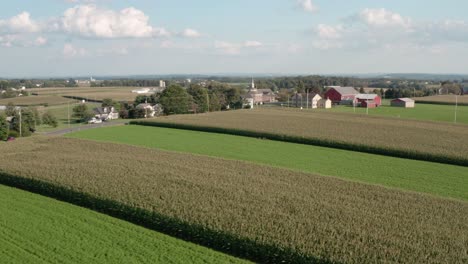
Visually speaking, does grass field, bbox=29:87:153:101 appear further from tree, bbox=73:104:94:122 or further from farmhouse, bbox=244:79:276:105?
tree, bbox=73:104:94:122

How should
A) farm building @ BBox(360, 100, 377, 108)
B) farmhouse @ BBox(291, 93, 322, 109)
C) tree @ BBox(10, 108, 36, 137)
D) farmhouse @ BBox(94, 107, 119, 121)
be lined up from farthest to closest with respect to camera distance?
farmhouse @ BBox(291, 93, 322, 109) < farm building @ BBox(360, 100, 377, 108) < farmhouse @ BBox(94, 107, 119, 121) < tree @ BBox(10, 108, 36, 137)

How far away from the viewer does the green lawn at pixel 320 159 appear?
2231cm

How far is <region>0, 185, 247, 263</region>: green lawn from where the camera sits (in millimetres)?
13016

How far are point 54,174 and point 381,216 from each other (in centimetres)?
1546

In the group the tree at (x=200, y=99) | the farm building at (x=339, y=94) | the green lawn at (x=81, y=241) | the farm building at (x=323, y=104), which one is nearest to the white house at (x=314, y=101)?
the farm building at (x=323, y=104)

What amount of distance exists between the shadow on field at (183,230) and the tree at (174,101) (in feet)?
167

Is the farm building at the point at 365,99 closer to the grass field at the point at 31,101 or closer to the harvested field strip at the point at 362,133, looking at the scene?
the harvested field strip at the point at 362,133

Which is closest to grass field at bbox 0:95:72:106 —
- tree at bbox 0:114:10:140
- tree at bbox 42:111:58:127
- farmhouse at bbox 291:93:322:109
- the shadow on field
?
tree at bbox 42:111:58:127

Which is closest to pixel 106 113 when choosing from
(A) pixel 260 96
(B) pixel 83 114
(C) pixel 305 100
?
(B) pixel 83 114

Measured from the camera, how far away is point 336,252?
12320 millimetres

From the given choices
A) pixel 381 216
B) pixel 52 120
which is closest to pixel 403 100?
pixel 52 120

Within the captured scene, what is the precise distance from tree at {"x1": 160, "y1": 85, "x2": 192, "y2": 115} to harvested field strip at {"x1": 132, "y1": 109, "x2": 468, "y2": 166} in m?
20.2

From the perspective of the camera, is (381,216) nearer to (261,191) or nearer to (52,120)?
(261,191)

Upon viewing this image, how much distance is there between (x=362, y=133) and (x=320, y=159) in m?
10.4
